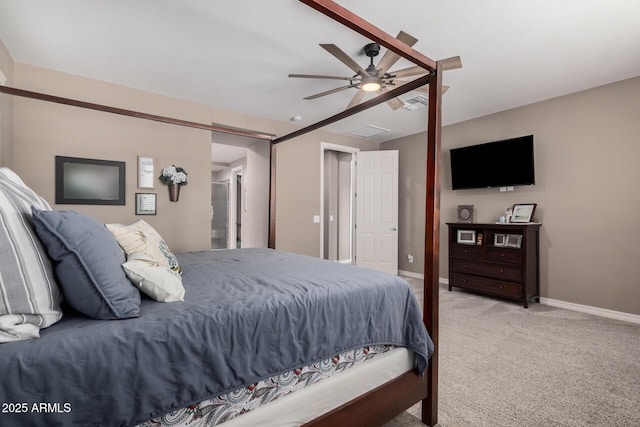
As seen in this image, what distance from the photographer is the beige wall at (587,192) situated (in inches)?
127

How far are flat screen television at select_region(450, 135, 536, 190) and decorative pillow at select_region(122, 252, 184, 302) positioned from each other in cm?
431

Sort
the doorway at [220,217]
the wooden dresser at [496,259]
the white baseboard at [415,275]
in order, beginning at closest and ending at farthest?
the wooden dresser at [496,259] → the white baseboard at [415,275] → the doorway at [220,217]

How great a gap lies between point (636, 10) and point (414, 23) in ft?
5.10

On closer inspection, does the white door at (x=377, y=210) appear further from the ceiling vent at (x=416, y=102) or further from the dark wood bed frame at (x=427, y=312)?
the dark wood bed frame at (x=427, y=312)

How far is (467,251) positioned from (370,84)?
285 cm

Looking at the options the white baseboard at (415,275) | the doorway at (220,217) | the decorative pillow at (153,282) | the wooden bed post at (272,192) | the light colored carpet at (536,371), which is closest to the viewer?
the decorative pillow at (153,282)

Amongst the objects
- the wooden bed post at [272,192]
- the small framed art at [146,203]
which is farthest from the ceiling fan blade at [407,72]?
the small framed art at [146,203]

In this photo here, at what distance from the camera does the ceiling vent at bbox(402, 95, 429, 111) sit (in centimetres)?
372

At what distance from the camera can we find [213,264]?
2217 mm

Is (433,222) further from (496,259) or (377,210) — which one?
(377,210)

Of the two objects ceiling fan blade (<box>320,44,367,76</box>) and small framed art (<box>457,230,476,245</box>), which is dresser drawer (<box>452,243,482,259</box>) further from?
ceiling fan blade (<box>320,44,367,76</box>)

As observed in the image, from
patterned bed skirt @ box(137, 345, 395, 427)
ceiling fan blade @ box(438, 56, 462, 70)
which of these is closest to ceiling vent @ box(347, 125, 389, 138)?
ceiling fan blade @ box(438, 56, 462, 70)

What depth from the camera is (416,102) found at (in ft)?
12.7

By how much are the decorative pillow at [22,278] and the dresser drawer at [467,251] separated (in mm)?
4361
